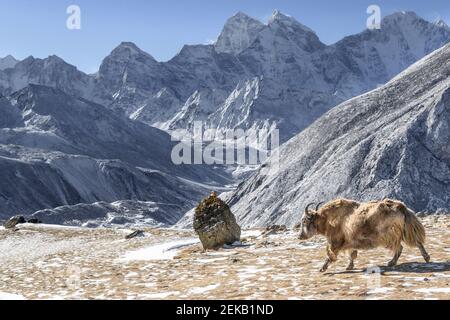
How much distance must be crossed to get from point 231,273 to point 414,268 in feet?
17.5

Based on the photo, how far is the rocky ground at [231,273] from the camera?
39.7 ft

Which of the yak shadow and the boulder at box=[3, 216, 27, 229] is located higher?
the yak shadow

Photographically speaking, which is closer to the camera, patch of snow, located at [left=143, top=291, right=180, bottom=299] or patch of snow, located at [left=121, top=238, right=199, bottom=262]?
patch of snow, located at [left=143, top=291, right=180, bottom=299]

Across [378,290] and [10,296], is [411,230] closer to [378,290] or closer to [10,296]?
[378,290]

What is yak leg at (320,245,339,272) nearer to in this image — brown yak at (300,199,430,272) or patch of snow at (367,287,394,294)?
brown yak at (300,199,430,272)

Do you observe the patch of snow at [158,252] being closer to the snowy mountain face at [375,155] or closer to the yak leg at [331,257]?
the yak leg at [331,257]

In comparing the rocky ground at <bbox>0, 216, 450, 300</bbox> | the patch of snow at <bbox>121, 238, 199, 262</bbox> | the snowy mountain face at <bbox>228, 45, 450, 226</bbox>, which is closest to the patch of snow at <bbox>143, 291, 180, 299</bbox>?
the rocky ground at <bbox>0, 216, 450, 300</bbox>

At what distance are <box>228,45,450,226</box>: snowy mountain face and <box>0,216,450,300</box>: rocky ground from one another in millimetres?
53414

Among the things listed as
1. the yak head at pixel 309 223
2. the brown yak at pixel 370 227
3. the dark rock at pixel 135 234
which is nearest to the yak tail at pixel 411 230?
the brown yak at pixel 370 227

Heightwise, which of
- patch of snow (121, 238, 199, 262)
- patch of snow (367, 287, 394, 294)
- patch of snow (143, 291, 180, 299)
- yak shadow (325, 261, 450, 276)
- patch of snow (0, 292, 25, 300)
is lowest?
patch of snow (121, 238, 199, 262)

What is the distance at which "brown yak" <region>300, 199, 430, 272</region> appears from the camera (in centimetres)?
1389

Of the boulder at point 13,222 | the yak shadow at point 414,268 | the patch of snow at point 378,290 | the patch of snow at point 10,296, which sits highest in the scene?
the patch of snow at point 378,290

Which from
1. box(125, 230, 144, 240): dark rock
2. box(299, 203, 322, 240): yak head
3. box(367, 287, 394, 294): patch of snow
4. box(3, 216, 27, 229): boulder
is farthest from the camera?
box(3, 216, 27, 229): boulder

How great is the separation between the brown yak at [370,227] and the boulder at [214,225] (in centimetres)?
1027
